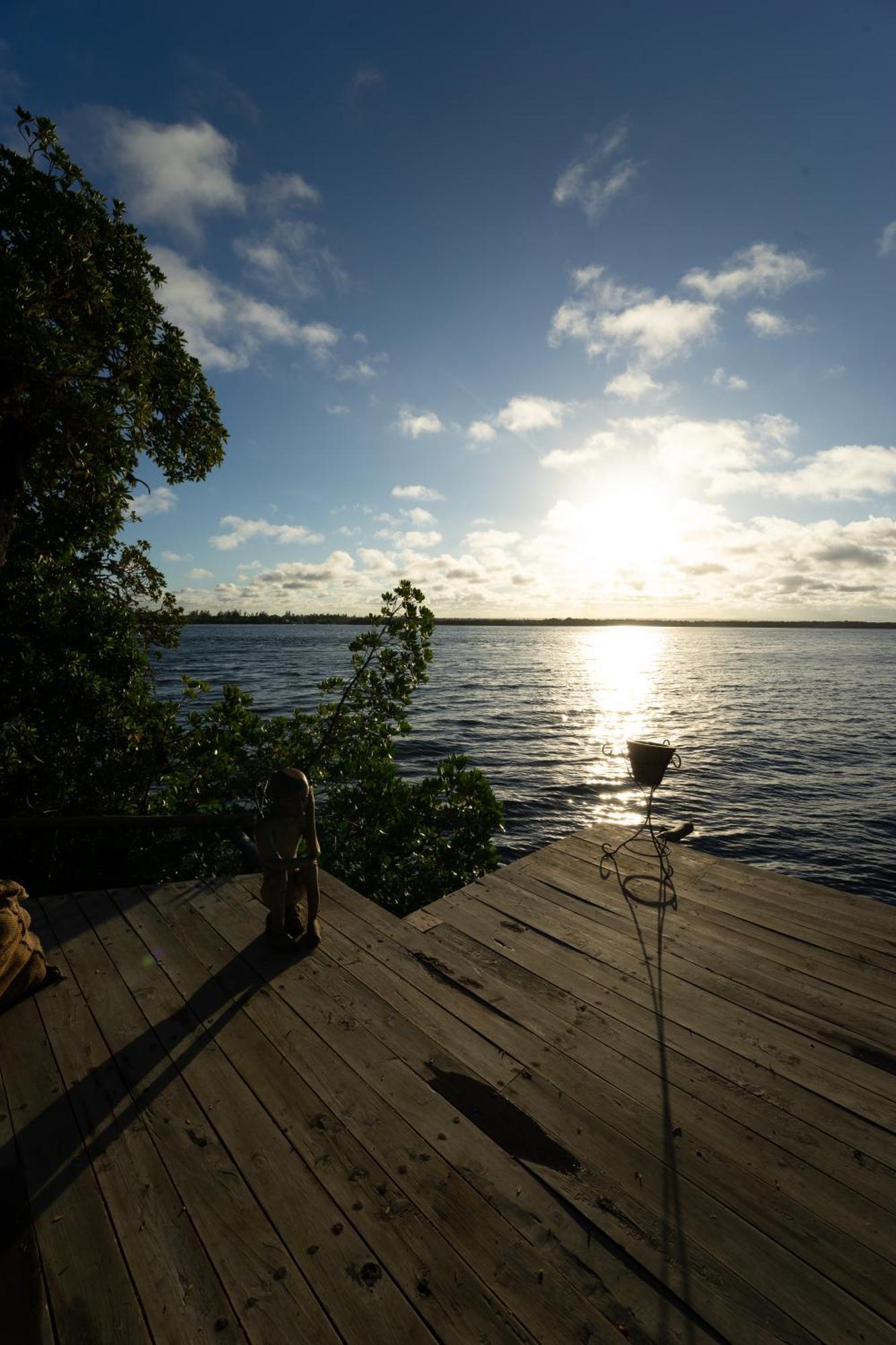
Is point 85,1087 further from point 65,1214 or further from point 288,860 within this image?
point 288,860

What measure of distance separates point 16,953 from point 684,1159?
13.4ft

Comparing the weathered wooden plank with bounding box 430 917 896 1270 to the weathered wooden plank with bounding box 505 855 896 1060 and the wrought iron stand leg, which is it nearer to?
the weathered wooden plank with bounding box 505 855 896 1060

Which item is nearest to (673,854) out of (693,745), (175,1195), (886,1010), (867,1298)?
(886,1010)

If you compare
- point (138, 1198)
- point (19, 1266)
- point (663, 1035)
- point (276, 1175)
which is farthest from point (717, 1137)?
point (19, 1266)

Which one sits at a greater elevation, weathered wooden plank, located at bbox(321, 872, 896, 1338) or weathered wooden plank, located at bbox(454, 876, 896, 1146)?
weathered wooden plank, located at bbox(321, 872, 896, 1338)

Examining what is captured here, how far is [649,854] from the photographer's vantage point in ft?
21.1

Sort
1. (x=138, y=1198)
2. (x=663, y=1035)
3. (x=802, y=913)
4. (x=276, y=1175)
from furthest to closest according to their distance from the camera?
1. (x=802, y=913)
2. (x=663, y=1035)
3. (x=276, y=1175)
4. (x=138, y=1198)

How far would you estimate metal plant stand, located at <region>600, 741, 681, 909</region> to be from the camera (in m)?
5.50

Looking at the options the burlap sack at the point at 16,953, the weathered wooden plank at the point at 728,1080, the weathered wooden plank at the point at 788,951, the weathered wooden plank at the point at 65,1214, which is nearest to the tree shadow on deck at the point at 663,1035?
the weathered wooden plank at the point at 728,1080

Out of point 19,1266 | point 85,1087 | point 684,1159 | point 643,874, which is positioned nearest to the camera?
point 19,1266

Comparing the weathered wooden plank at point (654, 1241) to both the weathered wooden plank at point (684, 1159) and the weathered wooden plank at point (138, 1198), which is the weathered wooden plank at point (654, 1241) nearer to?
the weathered wooden plank at point (684, 1159)

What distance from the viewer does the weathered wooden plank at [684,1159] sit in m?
2.23

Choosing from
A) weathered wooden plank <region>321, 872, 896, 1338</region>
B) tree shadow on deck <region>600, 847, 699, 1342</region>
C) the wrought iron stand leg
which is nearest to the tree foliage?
the wrought iron stand leg

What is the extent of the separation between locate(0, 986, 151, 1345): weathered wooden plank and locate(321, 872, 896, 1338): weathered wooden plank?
73.3 inches
